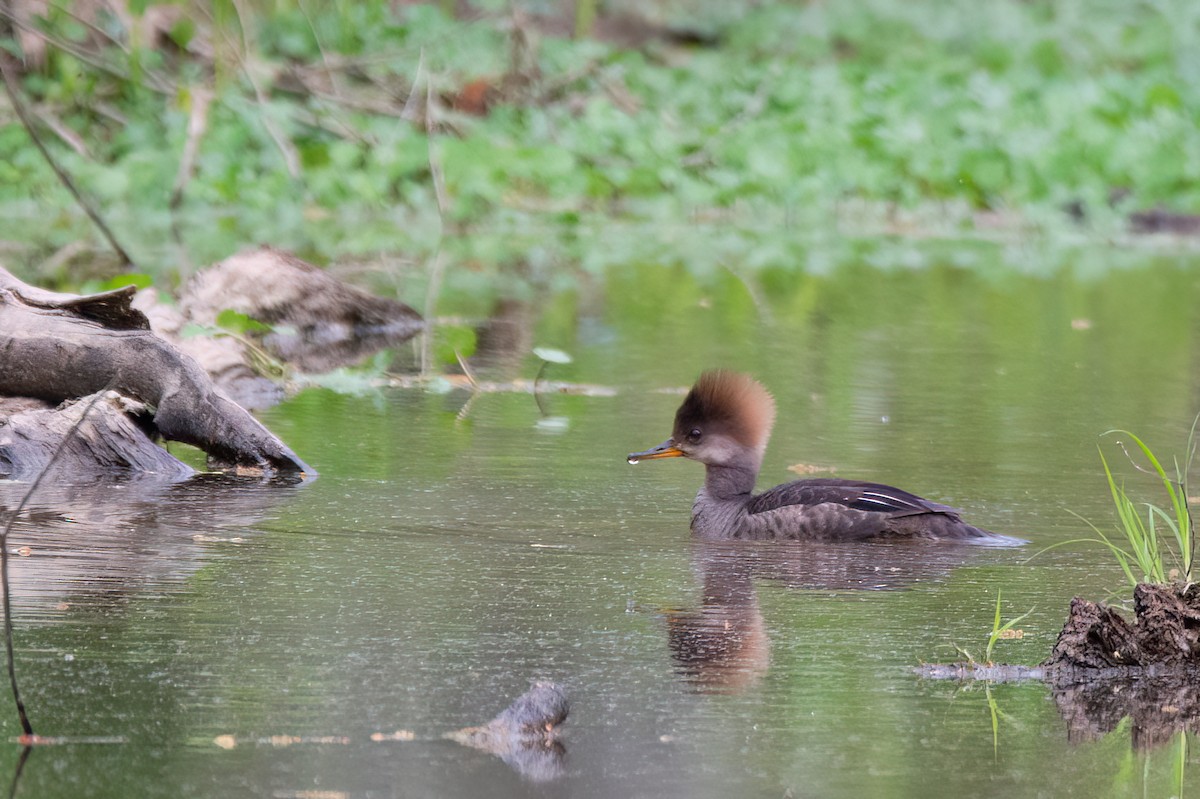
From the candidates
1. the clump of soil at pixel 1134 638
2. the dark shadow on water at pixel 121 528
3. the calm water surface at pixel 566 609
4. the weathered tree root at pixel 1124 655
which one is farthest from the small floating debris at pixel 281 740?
the clump of soil at pixel 1134 638

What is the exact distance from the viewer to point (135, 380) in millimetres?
6504

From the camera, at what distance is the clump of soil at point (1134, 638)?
162 inches

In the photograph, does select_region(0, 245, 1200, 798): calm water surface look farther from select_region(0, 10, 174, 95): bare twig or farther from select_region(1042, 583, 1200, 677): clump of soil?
select_region(0, 10, 174, 95): bare twig

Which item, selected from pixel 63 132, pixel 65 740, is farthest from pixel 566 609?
pixel 63 132

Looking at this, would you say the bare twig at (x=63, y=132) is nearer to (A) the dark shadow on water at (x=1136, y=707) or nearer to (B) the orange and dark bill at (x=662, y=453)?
(B) the orange and dark bill at (x=662, y=453)

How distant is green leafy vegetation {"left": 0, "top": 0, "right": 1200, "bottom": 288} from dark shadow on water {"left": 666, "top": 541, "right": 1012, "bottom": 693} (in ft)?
24.2

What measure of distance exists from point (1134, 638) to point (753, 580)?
1.23m

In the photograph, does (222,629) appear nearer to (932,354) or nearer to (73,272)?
(932,354)

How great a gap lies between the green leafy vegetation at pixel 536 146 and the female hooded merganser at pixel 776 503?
677cm

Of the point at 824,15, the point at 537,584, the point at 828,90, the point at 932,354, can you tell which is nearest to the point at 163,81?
the point at 932,354

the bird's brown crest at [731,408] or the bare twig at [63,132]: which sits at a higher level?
the bare twig at [63,132]

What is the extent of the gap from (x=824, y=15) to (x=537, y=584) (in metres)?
22.9

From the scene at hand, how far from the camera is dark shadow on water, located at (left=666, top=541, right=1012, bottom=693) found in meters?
4.19

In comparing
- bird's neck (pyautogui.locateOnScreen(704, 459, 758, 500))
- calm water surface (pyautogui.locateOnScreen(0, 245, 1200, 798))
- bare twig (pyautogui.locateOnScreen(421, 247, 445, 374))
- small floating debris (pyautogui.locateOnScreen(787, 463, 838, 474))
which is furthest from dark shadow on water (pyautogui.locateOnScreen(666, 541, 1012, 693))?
bare twig (pyautogui.locateOnScreen(421, 247, 445, 374))
